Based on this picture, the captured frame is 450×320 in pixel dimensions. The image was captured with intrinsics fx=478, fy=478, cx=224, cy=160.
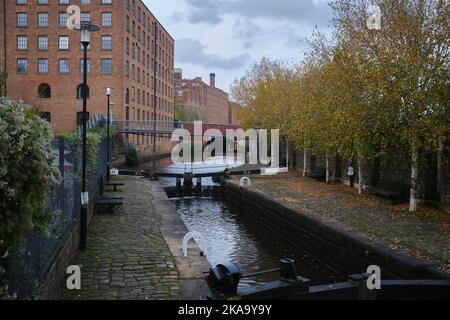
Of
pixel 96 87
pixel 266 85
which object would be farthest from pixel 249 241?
pixel 96 87

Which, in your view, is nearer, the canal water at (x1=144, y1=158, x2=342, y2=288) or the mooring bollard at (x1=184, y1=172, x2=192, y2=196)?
the canal water at (x1=144, y1=158, x2=342, y2=288)

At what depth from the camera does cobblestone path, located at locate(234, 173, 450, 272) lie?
463 inches

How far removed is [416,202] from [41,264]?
14.1 meters

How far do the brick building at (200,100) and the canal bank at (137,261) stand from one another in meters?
75.4

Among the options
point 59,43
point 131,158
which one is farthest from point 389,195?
point 59,43

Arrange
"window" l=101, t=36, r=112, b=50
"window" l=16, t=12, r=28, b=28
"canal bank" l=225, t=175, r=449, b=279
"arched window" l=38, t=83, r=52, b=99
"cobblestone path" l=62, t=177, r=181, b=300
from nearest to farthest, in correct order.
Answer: "cobblestone path" l=62, t=177, r=181, b=300 → "canal bank" l=225, t=175, r=449, b=279 → "window" l=101, t=36, r=112, b=50 → "window" l=16, t=12, r=28, b=28 → "arched window" l=38, t=83, r=52, b=99

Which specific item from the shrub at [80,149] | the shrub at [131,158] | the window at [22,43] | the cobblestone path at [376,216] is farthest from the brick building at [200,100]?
the shrub at [80,149]

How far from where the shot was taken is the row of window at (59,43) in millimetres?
49625

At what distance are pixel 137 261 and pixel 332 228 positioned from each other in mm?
6531

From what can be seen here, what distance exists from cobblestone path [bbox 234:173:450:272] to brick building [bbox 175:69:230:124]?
67.6 meters

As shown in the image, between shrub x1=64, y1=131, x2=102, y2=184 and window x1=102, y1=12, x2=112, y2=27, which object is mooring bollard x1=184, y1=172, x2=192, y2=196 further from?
window x1=102, y1=12, x2=112, y2=27

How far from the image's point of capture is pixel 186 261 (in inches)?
397

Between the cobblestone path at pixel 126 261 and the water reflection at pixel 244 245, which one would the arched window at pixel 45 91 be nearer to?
the water reflection at pixel 244 245

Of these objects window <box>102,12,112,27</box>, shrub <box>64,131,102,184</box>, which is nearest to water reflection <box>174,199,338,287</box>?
shrub <box>64,131,102,184</box>
